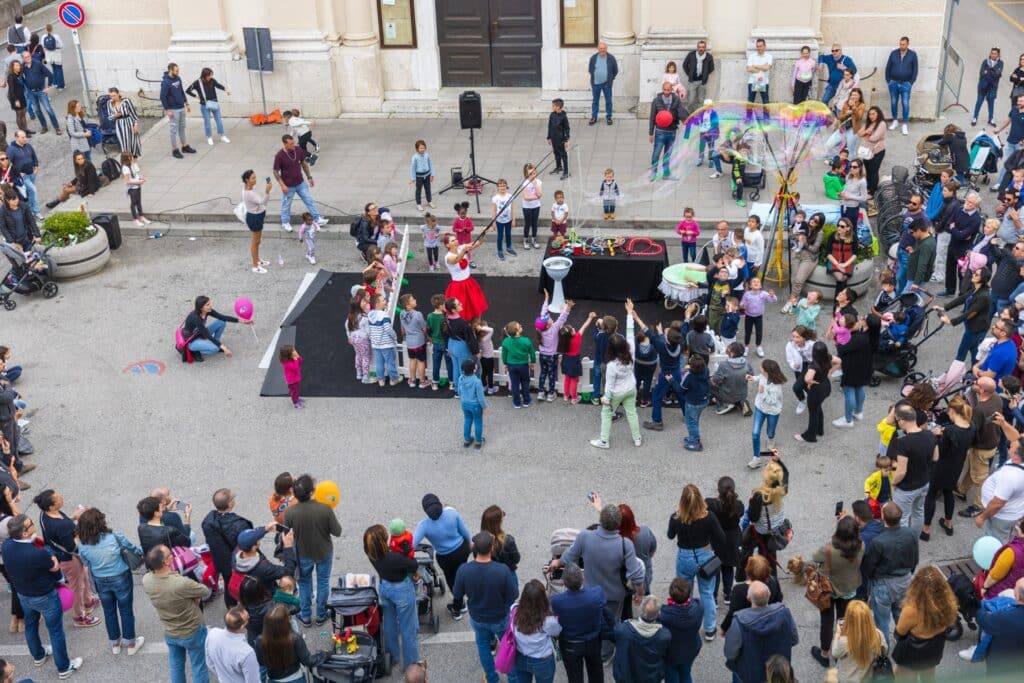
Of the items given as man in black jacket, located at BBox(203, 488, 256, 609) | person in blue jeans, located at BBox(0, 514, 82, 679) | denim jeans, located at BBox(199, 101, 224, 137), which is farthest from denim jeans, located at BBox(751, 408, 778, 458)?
denim jeans, located at BBox(199, 101, 224, 137)

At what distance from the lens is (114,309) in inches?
656

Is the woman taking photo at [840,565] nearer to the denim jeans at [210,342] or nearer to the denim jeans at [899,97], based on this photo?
the denim jeans at [210,342]

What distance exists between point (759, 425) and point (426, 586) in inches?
169

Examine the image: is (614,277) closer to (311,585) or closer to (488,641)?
(311,585)

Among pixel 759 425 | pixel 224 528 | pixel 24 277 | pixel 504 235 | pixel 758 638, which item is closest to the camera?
pixel 758 638

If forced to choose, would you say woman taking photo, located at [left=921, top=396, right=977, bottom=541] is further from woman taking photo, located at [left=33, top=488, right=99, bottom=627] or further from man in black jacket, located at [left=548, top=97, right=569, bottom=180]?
man in black jacket, located at [left=548, top=97, right=569, bottom=180]

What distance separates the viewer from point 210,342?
15094mm

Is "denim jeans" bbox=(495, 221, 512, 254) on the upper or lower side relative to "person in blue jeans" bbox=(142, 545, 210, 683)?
upper

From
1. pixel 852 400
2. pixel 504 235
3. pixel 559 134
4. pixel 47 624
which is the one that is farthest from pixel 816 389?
pixel 559 134

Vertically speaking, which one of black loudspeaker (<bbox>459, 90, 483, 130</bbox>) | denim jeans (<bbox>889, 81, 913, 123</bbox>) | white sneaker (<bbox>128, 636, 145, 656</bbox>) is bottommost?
white sneaker (<bbox>128, 636, 145, 656</bbox>)

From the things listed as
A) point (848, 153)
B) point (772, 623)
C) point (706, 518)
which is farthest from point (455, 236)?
point (772, 623)

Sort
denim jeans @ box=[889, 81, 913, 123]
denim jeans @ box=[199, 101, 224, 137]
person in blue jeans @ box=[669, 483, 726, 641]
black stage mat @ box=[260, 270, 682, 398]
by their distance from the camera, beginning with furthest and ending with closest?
1. denim jeans @ box=[199, 101, 224, 137]
2. denim jeans @ box=[889, 81, 913, 123]
3. black stage mat @ box=[260, 270, 682, 398]
4. person in blue jeans @ box=[669, 483, 726, 641]

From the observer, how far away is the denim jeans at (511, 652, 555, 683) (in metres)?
8.61

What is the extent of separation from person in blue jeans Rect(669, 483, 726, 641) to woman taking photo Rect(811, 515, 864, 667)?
85 centimetres
